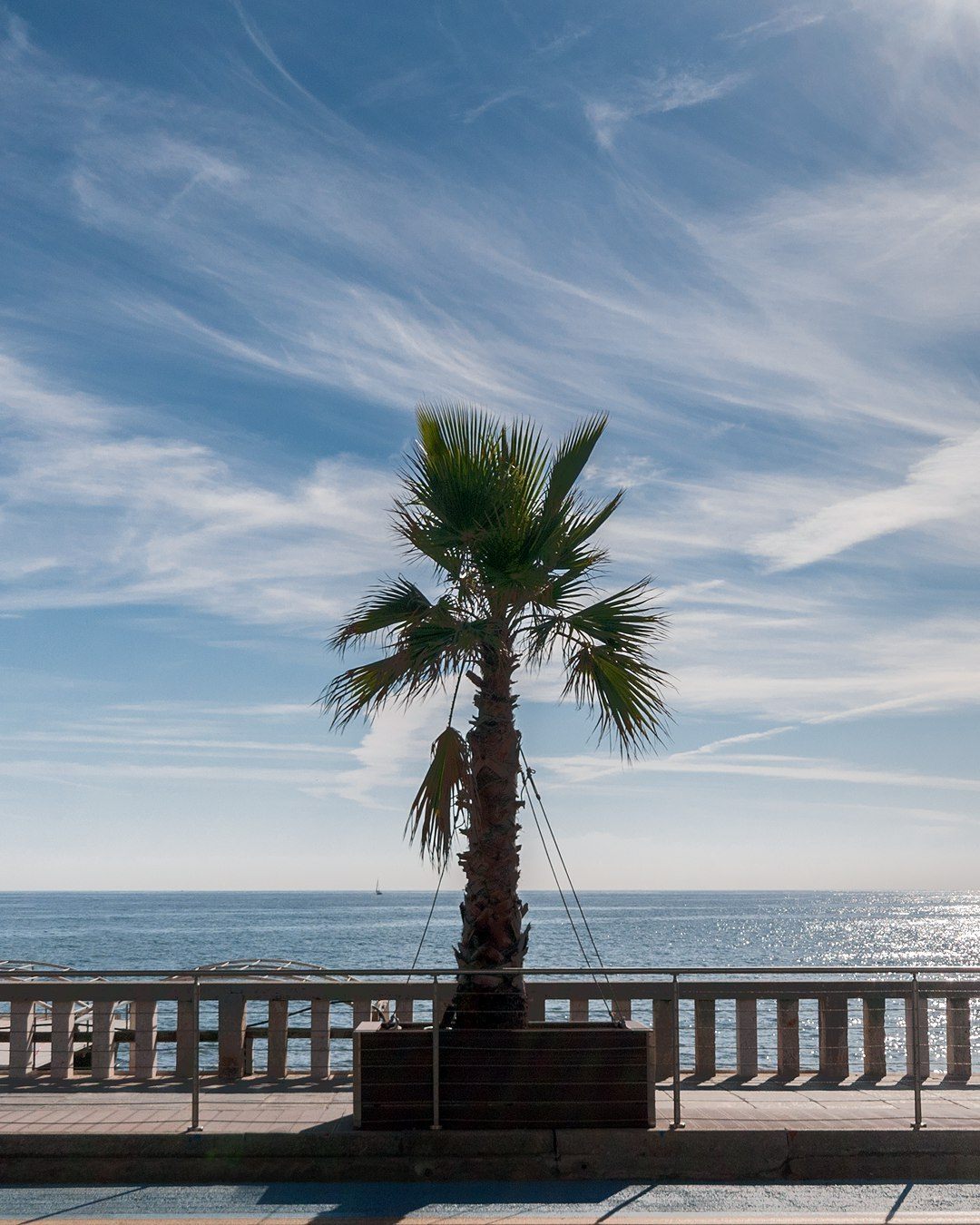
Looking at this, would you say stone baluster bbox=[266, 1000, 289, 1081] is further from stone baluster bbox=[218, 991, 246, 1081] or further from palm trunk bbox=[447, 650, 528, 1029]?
palm trunk bbox=[447, 650, 528, 1029]

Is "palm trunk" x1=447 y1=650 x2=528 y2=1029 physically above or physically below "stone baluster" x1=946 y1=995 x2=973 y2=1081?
above

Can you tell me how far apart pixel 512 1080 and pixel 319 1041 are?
11.9 ft

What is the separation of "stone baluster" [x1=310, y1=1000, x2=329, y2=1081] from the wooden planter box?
8.77ft

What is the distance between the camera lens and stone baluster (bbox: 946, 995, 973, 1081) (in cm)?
1188

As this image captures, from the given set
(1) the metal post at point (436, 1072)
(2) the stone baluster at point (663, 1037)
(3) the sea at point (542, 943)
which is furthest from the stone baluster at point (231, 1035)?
(3) the sea at point (542, 943)

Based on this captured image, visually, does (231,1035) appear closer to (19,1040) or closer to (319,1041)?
(319,1041)

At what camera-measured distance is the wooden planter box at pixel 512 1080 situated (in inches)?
368

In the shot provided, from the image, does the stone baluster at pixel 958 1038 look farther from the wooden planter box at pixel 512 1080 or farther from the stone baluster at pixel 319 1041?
the stone baluster at pixel 319 1041

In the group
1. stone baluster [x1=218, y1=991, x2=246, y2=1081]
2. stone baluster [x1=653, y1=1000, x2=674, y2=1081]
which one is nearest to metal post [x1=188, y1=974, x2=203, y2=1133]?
stone baluster [x1=218, y1=991, x2=246, y2=1081]

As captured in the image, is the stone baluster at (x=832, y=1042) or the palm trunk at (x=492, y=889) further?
the stone baluster at (x=832, y=1042)

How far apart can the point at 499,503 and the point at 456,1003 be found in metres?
4.16

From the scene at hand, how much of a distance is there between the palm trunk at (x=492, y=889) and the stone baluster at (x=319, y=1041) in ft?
7.79

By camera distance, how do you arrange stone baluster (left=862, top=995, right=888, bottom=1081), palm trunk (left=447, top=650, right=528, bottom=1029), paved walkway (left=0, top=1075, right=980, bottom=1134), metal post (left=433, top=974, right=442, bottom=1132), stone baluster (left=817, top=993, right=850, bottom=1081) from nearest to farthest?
metal post (left=433, top=974, right=442, bottom=1132)
paved walkway (left=0, top=1075, right=980, bottom=1134)
palm trunk (left=447, top=650, right=528, bottom=1029)
stone baluster (left=817, top=993, right=850, bottom=1081)
stone baluster (left=862, top=995, right=888, bottom=1081)

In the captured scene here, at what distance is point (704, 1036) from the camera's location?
12125 mm
